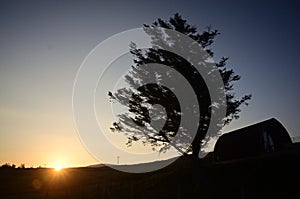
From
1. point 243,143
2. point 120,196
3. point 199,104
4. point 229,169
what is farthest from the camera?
point 243,143

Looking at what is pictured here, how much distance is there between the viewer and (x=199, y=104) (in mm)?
19203

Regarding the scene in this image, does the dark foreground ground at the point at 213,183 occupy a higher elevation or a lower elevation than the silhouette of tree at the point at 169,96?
lower

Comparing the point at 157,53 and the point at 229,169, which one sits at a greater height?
the point at 157,53

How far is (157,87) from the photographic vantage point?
65.9ft

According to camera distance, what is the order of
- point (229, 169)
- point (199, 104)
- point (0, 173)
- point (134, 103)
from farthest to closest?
point (0, 173)
point (229, 169)
point (134, 103)
point (199, 104)

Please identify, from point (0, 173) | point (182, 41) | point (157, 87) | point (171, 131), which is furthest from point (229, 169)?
point (0, 173)

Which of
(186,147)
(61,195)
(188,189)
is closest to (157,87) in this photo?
(186,147)

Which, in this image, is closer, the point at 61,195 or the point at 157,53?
the point at 61,195

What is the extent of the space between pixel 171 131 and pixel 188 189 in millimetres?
4545

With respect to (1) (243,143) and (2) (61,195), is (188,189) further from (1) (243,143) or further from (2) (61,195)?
(1) (243,143)

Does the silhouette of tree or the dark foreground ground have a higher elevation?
the silhouette of tree

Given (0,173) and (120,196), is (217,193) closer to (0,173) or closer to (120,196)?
(120,196)

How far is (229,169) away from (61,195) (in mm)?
15638

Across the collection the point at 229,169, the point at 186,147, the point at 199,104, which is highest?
the point at 199,104
